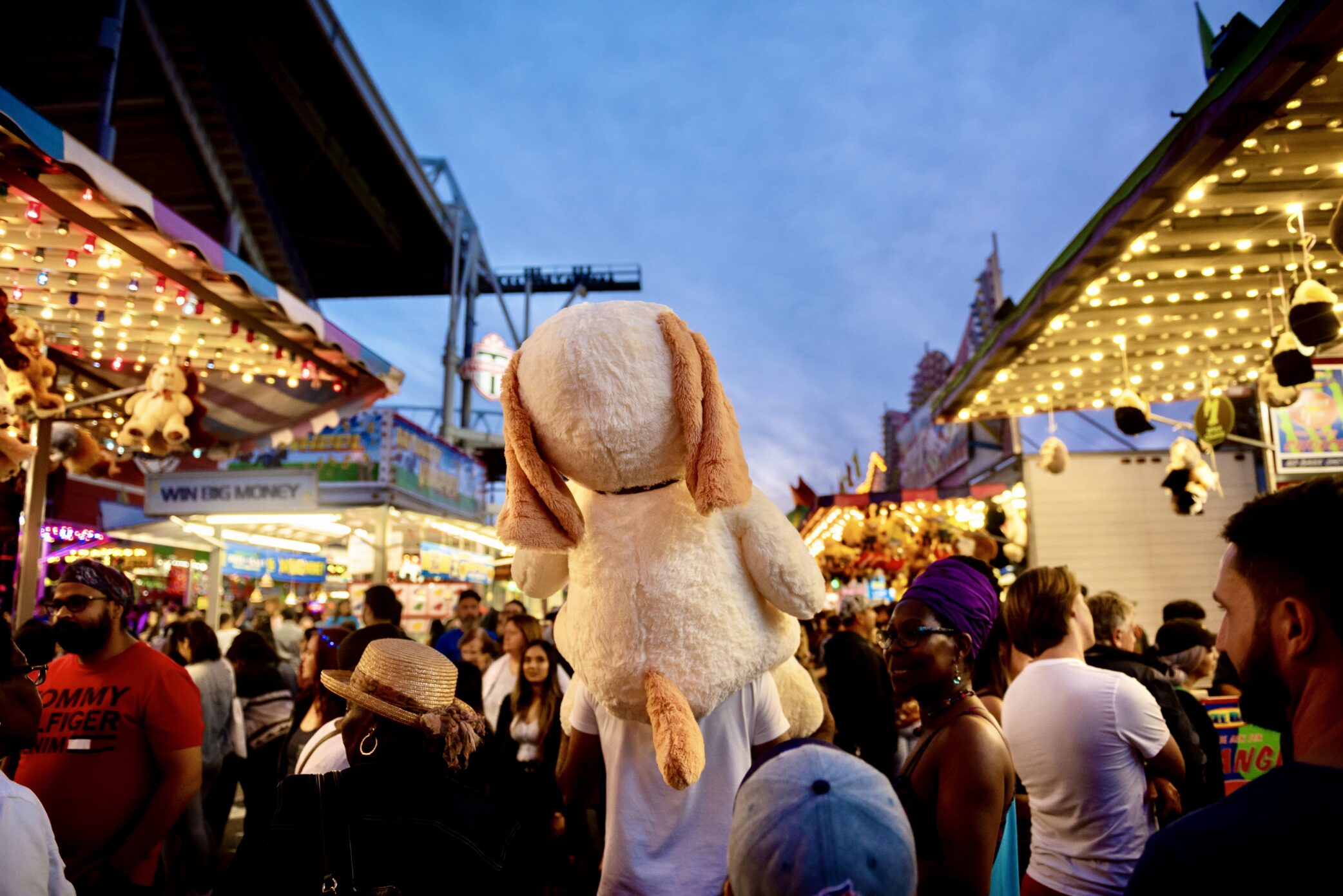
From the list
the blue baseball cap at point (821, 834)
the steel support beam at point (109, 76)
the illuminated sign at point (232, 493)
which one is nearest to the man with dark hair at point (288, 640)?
the illuminated sign at point (232, 493)

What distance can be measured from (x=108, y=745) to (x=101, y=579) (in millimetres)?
646

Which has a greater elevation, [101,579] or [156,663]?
[101,579]

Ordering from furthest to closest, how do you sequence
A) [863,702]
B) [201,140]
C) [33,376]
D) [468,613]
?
[201,140] < [468,613] < [863,702] < [33,376]

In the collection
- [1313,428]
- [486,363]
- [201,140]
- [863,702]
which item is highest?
[201,140]

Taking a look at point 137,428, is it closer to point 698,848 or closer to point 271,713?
point 271,713

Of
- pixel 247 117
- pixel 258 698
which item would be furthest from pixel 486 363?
pixel 258 698

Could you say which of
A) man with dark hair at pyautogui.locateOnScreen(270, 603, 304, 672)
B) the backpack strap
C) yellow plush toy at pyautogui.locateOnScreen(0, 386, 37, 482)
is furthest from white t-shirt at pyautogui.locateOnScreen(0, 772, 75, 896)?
Result: man with dark hair at pyautogui.locateOnScreen(270, 603, 304, 672)

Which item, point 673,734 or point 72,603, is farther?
point 72,603

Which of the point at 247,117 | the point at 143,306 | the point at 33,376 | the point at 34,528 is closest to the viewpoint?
the point at 33,376

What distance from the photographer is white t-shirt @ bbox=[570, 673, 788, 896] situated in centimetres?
215

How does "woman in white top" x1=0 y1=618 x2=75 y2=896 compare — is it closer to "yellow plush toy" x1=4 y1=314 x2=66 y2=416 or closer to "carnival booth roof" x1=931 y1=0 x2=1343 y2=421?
"yellow plush toy" x1=4 y1=314 x2=66 y2=416

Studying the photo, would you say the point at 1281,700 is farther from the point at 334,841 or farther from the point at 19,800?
the point at 19,800

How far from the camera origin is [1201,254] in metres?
6.76

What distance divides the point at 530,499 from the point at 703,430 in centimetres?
48
